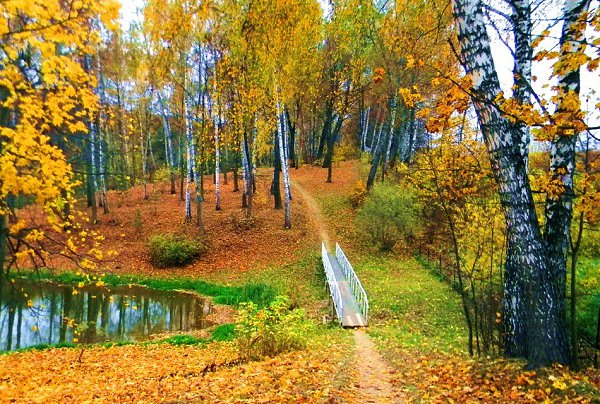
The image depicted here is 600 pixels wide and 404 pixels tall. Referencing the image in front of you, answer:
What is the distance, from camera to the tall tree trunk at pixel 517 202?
438 centimetres

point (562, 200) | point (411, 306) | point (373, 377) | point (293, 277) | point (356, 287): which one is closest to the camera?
point (562, 200)

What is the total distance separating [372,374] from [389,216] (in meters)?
12.6

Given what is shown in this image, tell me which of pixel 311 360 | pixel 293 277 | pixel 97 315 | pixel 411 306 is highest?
pixel 311 360

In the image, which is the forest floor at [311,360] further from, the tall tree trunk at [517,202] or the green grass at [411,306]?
the tall tree trunk at [517,202]

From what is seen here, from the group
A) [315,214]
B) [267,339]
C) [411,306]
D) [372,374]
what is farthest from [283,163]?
[372,374]

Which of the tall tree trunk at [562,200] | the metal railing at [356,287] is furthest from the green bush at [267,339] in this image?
the tall tree trunk at [562,200]

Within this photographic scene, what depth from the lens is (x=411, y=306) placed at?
38.2 ft

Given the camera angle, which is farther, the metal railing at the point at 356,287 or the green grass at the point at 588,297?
the metal railing at the point at 356,287

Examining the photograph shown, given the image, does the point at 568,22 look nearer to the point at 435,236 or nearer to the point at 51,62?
the point at 51,62

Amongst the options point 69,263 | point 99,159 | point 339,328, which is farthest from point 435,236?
point 99,159

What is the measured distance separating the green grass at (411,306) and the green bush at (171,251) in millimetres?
7601

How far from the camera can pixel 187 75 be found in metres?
20.2

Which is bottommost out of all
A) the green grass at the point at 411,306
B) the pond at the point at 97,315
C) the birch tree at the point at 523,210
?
the pond at the point at 97,315

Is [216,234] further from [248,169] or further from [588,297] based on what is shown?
[588,297]
